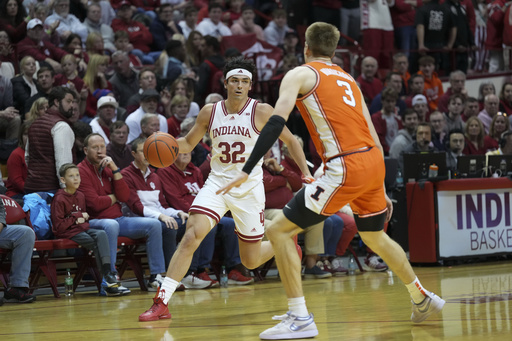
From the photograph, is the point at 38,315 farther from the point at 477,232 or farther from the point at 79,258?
the point at 477,232

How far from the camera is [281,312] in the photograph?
721 cm

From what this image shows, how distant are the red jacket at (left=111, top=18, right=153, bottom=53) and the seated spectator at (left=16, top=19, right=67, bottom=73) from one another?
7.69 ft

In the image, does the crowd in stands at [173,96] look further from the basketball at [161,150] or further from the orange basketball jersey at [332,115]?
the orange basketball jersey at [332,115]

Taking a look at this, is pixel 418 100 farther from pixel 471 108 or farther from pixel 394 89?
pixel 471 108

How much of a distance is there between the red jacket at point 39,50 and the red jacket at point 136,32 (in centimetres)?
233

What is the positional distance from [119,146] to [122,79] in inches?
108

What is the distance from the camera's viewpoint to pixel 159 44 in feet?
52.6

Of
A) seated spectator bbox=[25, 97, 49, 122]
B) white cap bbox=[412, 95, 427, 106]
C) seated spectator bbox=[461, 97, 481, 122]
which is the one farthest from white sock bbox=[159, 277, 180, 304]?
seated spectator bbox=[461, 97, 481, 122]

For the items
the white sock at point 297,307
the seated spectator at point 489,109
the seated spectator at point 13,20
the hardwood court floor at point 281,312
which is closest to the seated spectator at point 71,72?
the seated spectator at point 13,20

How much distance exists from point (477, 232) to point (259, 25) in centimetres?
863

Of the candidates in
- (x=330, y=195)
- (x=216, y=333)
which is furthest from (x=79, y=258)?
(x=330, y=195)

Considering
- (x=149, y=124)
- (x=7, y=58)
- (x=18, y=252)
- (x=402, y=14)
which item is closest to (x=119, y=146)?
(x=149, y=124)

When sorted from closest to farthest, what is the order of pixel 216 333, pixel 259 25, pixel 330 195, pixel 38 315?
pixel 330 195 < pixel 216 333 < pixel 38 315 < pixel 259 25

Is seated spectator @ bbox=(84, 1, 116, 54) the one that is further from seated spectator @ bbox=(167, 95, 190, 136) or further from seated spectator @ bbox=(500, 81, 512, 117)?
seated spectator @ bbox=(500, 81, 512, 117)
